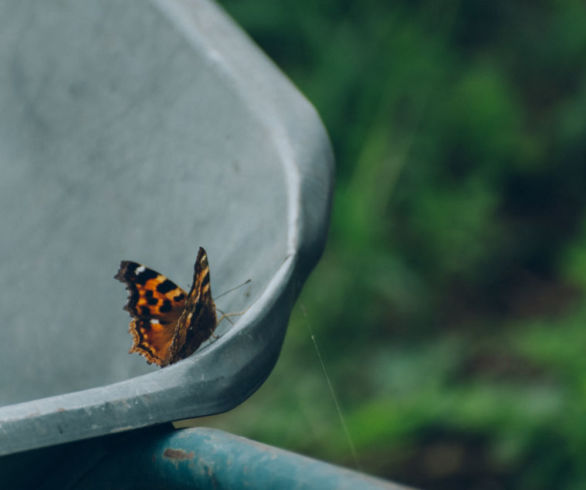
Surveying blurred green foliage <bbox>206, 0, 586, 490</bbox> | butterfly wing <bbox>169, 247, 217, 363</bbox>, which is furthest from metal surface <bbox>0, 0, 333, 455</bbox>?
blurred green foliage <bbox>206, 0, 586, 490</bbox>

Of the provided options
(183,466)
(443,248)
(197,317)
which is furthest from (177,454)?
(443,248)

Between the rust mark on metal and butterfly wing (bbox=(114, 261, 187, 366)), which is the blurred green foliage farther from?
the rust mark on metal

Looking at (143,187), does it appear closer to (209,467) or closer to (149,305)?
(149,305)

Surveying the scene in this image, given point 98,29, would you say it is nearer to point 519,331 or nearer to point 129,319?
point 129,319

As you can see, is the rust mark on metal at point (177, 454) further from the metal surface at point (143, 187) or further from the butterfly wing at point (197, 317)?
the butterfly wing at point (197, 317)

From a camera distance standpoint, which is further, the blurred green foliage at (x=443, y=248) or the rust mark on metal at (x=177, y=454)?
the blurred green foliage at (x=443, y=248)

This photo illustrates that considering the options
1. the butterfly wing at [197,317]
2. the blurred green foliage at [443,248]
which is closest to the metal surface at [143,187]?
the butterfly wing at [197,317]
